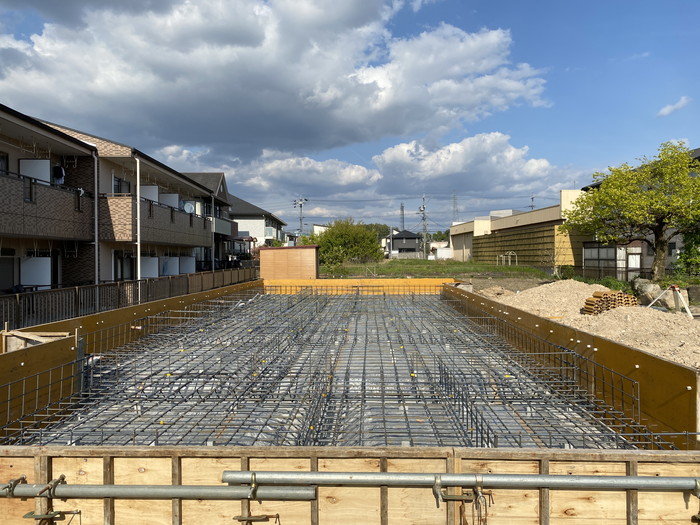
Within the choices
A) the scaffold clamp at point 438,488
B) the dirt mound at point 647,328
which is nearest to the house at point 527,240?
the dirt mound at point 647,328

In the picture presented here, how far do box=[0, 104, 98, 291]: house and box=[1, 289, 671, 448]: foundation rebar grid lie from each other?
3827mm

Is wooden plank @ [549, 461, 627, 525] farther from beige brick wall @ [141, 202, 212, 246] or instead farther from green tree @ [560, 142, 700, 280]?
green tree @ [560, 142, 700, 280]

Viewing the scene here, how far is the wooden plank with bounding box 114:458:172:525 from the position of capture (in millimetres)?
2764

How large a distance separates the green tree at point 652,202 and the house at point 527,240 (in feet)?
8.84

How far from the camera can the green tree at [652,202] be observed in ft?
53.1

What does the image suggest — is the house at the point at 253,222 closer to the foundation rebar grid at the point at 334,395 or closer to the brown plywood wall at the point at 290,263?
the brown plywood wall at the point at 290,263

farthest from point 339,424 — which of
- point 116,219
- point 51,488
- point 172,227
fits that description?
point 172,227

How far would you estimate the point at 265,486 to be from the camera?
8.78 ft

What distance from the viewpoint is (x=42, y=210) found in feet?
33.7

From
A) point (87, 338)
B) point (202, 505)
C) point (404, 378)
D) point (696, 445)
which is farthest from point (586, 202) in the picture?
point (202, 505)

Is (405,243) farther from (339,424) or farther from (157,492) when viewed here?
(157,492)

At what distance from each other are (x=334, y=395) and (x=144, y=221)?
10.7 m

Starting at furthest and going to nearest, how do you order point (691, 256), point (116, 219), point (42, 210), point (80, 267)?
point (691, 256)
point (116, 219)
point (80, 267)
point (42, 210)

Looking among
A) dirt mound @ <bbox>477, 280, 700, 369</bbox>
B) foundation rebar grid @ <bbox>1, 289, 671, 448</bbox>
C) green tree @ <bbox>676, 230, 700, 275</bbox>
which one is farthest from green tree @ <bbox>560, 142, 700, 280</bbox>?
foundation rebar grid @ <bbox>1, 289, 671, 448</bbox>
